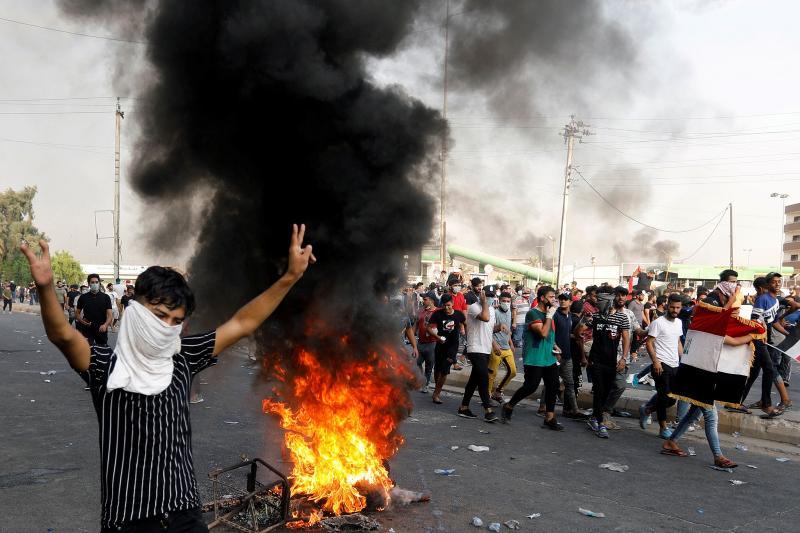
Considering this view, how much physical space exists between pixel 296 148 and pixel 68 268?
80561mm

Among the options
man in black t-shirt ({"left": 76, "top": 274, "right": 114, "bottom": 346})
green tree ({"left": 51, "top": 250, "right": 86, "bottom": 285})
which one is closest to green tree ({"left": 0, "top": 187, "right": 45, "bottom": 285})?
green tree ({"left": 51, "top": 250, "right": 86, "bottom": 285})

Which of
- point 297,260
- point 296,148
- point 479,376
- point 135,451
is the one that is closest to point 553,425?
point 479,376

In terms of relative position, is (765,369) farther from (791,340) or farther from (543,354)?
(543,354)

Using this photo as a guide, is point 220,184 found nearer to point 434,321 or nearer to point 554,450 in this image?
point 554,450

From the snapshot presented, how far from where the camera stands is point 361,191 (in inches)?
185

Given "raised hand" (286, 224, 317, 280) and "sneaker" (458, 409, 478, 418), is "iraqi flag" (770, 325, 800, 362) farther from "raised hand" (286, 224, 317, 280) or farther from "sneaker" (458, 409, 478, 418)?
"raised hand" (286, 224, 317, 280)

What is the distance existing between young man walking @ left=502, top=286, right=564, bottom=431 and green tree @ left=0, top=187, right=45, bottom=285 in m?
75.2

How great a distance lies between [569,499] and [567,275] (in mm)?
45039

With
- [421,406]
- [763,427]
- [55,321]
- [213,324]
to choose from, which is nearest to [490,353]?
[421,406]

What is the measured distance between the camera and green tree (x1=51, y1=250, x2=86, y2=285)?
7419 centimetres

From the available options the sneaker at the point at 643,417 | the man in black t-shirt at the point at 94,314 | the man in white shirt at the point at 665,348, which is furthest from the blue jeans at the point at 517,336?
the man in black t-shirt at the point at 94,314

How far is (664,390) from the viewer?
778 cm

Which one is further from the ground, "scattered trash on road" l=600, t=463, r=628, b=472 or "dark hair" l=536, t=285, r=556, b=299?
"dark hair" l=536, t=285, r=556, b=299

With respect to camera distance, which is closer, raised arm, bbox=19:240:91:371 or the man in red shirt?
raised arm, bbox=19:240:91:371
